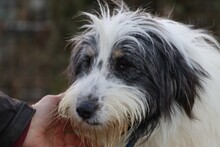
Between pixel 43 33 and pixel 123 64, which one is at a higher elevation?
pixel 123 64

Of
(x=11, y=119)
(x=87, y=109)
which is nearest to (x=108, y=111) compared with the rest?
(x=87, y=109)

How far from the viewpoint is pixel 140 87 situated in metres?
4.58

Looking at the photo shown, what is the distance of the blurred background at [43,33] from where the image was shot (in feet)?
35.6

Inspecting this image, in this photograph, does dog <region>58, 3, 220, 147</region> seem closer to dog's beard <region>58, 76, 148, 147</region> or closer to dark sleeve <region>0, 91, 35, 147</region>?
dog's beard <region>58, 76, 148, 147</region>

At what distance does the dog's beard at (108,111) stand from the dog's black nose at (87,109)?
0.02 meters

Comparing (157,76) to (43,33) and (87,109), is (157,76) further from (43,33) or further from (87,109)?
(43,33)

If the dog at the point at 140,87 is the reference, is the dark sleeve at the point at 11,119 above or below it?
below

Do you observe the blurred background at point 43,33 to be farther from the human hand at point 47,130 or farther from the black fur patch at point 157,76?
the black fur patch at point 157,76

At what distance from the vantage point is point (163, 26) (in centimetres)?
483

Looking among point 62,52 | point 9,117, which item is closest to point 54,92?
point 62,52

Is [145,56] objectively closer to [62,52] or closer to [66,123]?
[66,123]

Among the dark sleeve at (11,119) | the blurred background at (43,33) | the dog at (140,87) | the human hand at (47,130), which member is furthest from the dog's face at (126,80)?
the blurred background at (43,33)

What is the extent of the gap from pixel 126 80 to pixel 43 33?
370 inches

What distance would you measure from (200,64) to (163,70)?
0.30 metres
